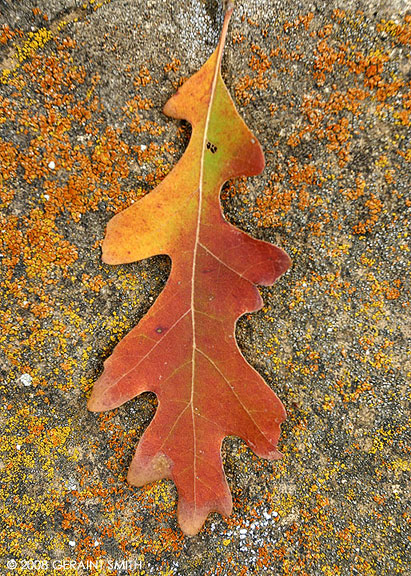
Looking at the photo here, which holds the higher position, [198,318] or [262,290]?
[262,290]

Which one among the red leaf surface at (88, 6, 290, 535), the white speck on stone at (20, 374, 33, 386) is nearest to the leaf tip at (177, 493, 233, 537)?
the red leaf surface at (88, 6, 290, 535)

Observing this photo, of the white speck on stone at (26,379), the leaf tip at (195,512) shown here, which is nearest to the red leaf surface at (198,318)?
the leaf tip at (195,512)

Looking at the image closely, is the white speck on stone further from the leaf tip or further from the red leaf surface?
the leaf tip

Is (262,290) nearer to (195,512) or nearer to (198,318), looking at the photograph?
(198,318)

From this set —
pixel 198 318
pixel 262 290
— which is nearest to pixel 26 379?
pixel 198 318

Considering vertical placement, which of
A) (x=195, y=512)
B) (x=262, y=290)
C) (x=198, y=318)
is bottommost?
(x=195, y=512)

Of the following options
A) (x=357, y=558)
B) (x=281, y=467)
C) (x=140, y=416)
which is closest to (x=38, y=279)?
(x=140, y=416)

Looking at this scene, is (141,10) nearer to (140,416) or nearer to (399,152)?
(399,152)

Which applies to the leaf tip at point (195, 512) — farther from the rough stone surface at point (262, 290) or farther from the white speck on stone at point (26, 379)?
the white speck on stone at point (26, 379)
